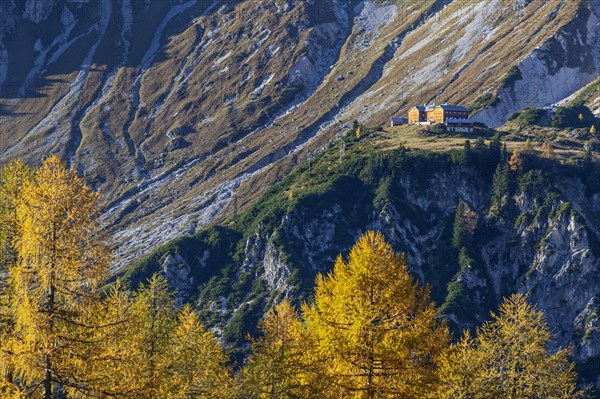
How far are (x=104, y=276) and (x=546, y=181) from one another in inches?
5229

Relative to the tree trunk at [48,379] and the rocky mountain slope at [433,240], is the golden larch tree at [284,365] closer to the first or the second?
the tree trunk at [48,379]

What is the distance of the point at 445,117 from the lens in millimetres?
178875

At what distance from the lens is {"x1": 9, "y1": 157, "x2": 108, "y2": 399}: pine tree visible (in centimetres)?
2194

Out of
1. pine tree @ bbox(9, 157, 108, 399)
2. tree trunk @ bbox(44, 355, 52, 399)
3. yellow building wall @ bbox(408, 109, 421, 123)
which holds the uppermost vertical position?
yellow building wall @ bbox(408, 109, 421, 123)

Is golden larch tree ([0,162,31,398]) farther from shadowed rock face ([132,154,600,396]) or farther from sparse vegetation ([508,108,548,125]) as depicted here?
sparse vegetation ([508,108,548,125])

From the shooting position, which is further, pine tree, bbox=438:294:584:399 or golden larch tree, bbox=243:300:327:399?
pine tree, bbox=438:294:584:399

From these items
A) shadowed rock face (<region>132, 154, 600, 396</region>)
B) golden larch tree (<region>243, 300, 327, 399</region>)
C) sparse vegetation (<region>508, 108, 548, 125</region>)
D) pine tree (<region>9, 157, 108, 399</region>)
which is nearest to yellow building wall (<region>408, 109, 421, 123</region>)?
sparse vegetation (<region>508, 108, 548, 125</region>)

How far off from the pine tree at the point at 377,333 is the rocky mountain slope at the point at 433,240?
9751 centimetres

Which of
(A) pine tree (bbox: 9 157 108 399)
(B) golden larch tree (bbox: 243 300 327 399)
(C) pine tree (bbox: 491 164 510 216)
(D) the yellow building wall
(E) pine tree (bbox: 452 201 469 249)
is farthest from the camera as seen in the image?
(D) the yellow building wall

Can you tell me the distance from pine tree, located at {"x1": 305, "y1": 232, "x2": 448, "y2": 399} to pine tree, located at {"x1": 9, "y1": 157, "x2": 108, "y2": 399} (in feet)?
35.6

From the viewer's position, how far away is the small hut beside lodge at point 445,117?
175m

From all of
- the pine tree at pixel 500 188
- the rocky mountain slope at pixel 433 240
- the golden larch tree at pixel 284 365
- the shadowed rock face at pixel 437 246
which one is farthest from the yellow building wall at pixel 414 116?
the golden larch tree at pixel 284 365

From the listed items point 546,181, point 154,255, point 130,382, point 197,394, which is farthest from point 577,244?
point 130,382

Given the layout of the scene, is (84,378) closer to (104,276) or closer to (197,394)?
(104,276)
